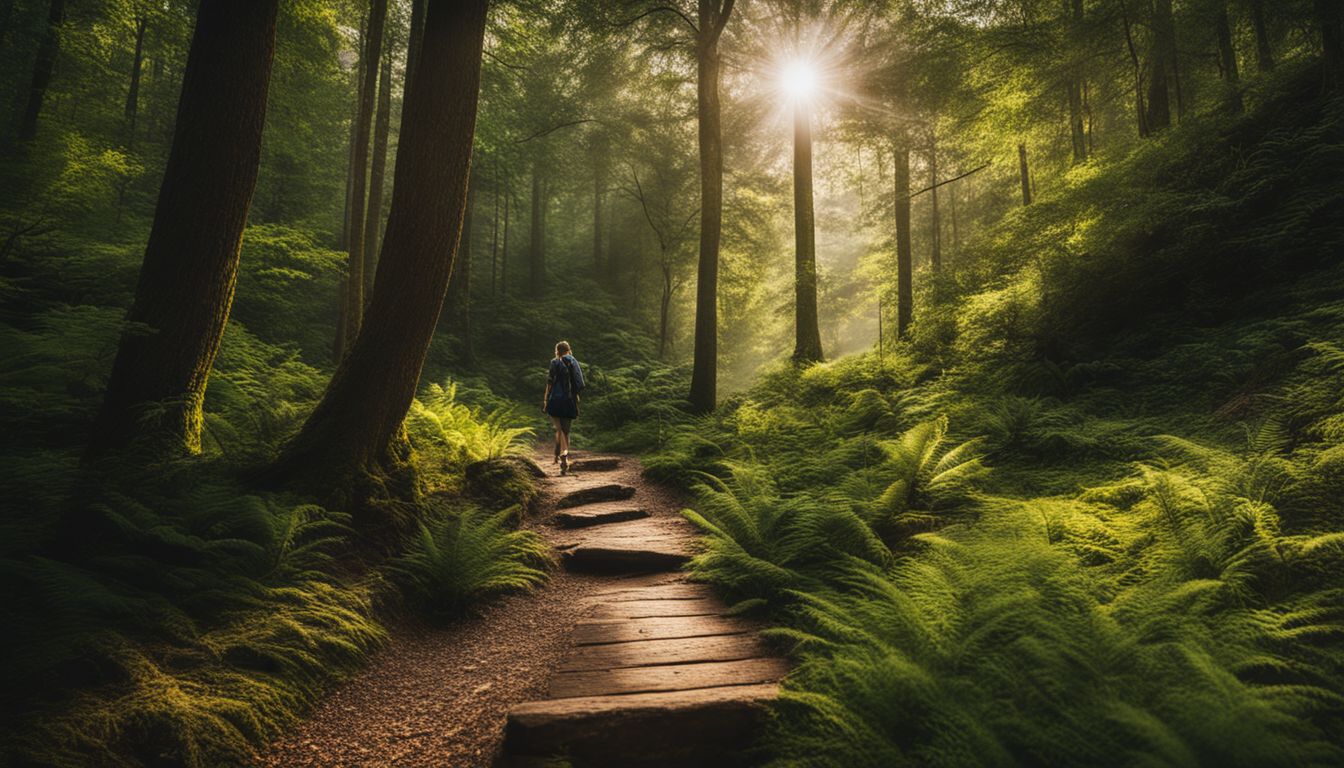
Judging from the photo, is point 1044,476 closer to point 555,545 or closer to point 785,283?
point 555,545

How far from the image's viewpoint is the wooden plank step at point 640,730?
8.28 ft

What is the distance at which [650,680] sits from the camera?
300 centimetres

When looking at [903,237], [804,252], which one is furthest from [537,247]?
[903,237]

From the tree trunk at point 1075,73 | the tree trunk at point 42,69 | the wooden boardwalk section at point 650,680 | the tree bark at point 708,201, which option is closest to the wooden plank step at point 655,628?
the wooden boardwalk section at point 650,680

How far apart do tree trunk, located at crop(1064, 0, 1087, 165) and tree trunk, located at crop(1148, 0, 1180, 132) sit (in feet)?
4.13

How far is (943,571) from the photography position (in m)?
3.27

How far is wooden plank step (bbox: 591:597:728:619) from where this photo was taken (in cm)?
394

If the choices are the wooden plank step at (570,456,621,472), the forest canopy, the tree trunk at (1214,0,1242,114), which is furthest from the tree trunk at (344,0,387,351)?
the tree trunk at (1214,0,1242,114)

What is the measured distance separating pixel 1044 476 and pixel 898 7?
12805 millimetres

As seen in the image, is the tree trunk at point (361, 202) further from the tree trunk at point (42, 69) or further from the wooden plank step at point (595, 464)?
the tree trunk at point (42, 69)

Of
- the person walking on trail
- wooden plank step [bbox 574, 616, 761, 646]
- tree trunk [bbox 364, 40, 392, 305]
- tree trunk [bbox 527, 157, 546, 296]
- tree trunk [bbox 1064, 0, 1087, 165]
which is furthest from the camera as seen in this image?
tree trunk [bbox 527, 157, 546, 296]

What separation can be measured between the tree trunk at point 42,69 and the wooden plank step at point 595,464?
1413 centimetres

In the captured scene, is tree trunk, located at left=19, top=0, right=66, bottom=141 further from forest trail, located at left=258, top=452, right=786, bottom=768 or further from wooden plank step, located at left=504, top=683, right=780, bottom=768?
wooden plank step, located at left=504, top=683, right=780, bottom=768

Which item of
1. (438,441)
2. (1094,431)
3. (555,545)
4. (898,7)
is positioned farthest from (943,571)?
(898,7)
